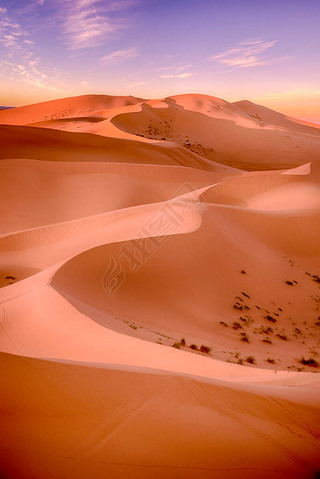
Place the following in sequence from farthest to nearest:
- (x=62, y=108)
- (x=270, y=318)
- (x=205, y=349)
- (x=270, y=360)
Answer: (x=62, y=108)
(x=270, y=318)
(x=270, y=360)
(x=205, y=349)

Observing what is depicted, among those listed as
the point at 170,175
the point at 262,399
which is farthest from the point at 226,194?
the point at 262,399

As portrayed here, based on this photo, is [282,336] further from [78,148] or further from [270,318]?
[78,148]

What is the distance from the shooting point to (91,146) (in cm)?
1692

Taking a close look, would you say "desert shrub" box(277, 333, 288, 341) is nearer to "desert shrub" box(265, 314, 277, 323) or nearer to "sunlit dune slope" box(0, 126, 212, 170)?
"desert shrub" box(265, 314, 277, 323)

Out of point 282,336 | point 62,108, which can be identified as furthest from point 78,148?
point 62,108

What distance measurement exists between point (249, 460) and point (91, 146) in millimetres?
16742

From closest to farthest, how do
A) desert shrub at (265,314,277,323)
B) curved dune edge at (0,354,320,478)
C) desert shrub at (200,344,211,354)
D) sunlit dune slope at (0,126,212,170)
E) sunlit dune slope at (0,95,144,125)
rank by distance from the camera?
curved dune edge at (0,354,320,478)
desert shrub at (200,344,211,354)
desert shrub at (265,314,277,323)
sunlit dune slope at (0,126,212,170)
sunlit dune slope at (0,95,144,125)

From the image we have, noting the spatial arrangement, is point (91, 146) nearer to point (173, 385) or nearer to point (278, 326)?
point (278, 326)

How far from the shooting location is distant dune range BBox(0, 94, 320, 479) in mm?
1920

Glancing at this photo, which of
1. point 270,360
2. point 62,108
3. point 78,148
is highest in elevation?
point 62,108

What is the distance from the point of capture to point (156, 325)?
4.45 meters

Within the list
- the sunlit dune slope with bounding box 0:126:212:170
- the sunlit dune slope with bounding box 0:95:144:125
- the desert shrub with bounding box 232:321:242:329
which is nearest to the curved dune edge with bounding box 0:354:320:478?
the desert shrub with bounding box 232:321:242:329

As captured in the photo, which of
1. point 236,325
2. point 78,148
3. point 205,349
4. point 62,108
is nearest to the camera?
point 205,349

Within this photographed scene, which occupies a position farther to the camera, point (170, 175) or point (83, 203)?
point (170, 175)
